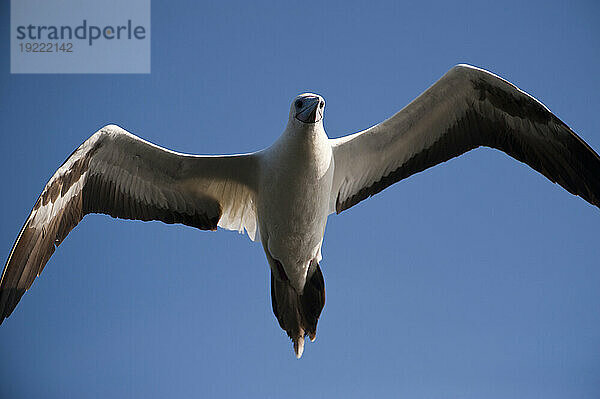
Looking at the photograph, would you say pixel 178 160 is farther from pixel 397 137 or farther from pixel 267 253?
pixel 397 137

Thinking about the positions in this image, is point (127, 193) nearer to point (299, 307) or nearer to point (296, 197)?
point (296, 197)

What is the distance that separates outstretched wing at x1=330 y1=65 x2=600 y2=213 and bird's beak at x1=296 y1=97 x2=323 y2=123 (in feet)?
2.14

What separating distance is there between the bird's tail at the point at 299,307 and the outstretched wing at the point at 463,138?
1.91 feet

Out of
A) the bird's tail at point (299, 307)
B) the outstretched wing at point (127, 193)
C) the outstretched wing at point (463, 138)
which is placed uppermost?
the outstretched wing at point (463, 138)

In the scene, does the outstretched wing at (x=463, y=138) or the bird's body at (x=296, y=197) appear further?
the outstretched wing at (x=463, y=138)

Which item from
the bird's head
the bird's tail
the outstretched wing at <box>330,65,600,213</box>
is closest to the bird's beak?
the bird's head

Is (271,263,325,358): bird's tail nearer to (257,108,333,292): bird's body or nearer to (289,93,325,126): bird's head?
(257,108,333,292): bird's body

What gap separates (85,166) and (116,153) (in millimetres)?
214

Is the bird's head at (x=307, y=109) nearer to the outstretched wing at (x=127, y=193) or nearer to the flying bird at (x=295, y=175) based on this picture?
the flying bird at (x=295, y=175)

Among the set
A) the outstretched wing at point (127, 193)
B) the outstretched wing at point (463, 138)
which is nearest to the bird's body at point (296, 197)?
the outstretched wing at point (127, 193)

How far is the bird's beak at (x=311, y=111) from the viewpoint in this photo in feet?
13.9

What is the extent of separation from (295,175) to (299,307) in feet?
3.21

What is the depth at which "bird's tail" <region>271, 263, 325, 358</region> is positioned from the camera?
4949 millimetres

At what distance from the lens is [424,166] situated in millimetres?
5168
